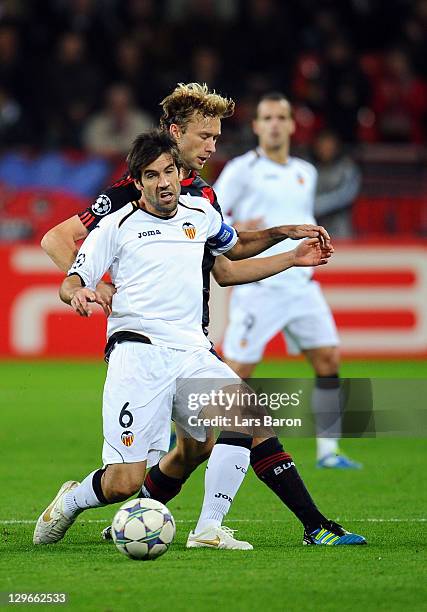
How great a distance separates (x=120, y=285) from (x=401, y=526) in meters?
1.99

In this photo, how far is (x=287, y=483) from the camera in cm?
620

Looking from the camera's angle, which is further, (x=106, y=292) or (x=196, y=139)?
(x=196, y=139)

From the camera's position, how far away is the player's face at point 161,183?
19.6ft

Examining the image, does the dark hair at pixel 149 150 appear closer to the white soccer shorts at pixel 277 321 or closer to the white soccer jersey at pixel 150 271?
the white soccer jersey at pixel 150 271

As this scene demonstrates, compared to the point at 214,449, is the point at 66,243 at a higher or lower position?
higher

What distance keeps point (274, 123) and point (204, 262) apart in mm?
3118

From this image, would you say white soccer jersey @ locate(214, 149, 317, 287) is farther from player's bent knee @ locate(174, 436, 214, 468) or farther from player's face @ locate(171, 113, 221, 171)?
player's bent knee @ locate(174, 436, 214, 468)

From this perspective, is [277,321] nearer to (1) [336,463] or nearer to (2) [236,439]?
(1) [336,463]

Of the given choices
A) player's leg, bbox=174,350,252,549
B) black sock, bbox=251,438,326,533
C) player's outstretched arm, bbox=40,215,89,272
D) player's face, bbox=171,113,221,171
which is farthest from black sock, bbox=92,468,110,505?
player's face, bbox=171,113,221,171

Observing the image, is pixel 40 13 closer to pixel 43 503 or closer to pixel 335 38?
pixel 335 38

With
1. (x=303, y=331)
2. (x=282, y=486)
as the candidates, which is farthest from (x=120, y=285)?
(x=303, y=331)

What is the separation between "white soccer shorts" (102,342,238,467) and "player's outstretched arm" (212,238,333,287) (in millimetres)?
628

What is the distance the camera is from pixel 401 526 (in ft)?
22.2

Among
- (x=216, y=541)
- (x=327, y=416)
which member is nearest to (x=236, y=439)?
(x=216, y=541)
